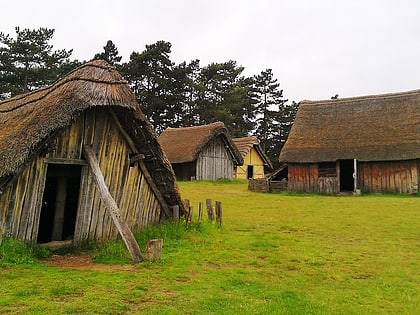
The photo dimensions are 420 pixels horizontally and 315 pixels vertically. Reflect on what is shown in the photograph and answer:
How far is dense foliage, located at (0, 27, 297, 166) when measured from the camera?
35.8 m

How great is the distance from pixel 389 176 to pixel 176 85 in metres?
29.5

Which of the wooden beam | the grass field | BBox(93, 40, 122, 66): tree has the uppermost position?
BBox(93, 40, 122, 66): tree

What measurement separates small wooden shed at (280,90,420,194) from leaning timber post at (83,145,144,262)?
18.9m

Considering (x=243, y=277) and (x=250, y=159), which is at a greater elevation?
(x=250, y=159)

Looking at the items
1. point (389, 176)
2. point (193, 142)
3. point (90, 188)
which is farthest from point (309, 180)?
point (90, 188)

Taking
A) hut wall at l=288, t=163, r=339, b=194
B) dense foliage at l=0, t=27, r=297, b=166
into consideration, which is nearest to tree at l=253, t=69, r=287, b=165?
dense foliage at l=0, t=27, r=297, b=166

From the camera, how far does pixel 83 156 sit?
962cm

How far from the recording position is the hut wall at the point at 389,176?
79.8 feet

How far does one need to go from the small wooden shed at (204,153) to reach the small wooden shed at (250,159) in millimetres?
4242

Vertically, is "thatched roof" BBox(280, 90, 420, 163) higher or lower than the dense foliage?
lower

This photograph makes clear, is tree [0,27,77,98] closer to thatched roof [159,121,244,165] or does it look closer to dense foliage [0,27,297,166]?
dense foliage [0,27,297,166]

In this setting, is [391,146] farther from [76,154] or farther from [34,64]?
[34,64]

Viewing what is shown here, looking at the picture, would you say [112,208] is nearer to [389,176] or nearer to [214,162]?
[389,176]

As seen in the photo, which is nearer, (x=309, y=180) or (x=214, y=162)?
(x=309, y=180)
